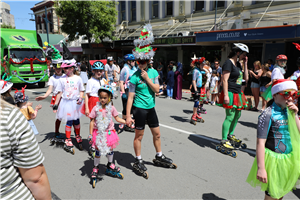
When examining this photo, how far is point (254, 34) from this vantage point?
10883mm

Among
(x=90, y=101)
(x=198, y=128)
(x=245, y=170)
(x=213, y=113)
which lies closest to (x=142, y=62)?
(x=90, y=101)

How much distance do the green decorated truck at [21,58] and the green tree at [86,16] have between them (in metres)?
4.11

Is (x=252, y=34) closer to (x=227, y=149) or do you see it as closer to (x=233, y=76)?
(x=233, y=76)

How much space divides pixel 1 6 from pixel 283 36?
11853 centimetres

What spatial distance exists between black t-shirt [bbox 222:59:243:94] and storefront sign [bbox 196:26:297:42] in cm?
676

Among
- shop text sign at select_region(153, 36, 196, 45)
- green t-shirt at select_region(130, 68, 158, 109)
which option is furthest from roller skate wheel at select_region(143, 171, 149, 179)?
shop text sign at select_region(153, 36, 196, 45)

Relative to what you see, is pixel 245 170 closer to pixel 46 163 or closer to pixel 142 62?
pixel 142 62

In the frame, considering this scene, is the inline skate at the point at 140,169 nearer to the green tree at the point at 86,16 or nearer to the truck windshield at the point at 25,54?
the truck windshield at the point at 25,54

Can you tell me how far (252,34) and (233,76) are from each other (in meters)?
7.43

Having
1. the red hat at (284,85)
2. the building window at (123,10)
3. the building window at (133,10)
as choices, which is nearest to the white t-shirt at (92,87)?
the red hat at (284,85)

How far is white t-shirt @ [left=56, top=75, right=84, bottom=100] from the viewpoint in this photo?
5066 mm

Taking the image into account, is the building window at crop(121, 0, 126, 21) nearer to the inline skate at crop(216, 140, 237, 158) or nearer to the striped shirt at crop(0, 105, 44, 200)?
the inline skate at crop(216, 140, 237, 158)

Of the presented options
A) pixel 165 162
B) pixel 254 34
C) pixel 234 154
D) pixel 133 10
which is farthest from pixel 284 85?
pixel 133 10

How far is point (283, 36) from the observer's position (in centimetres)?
1000
